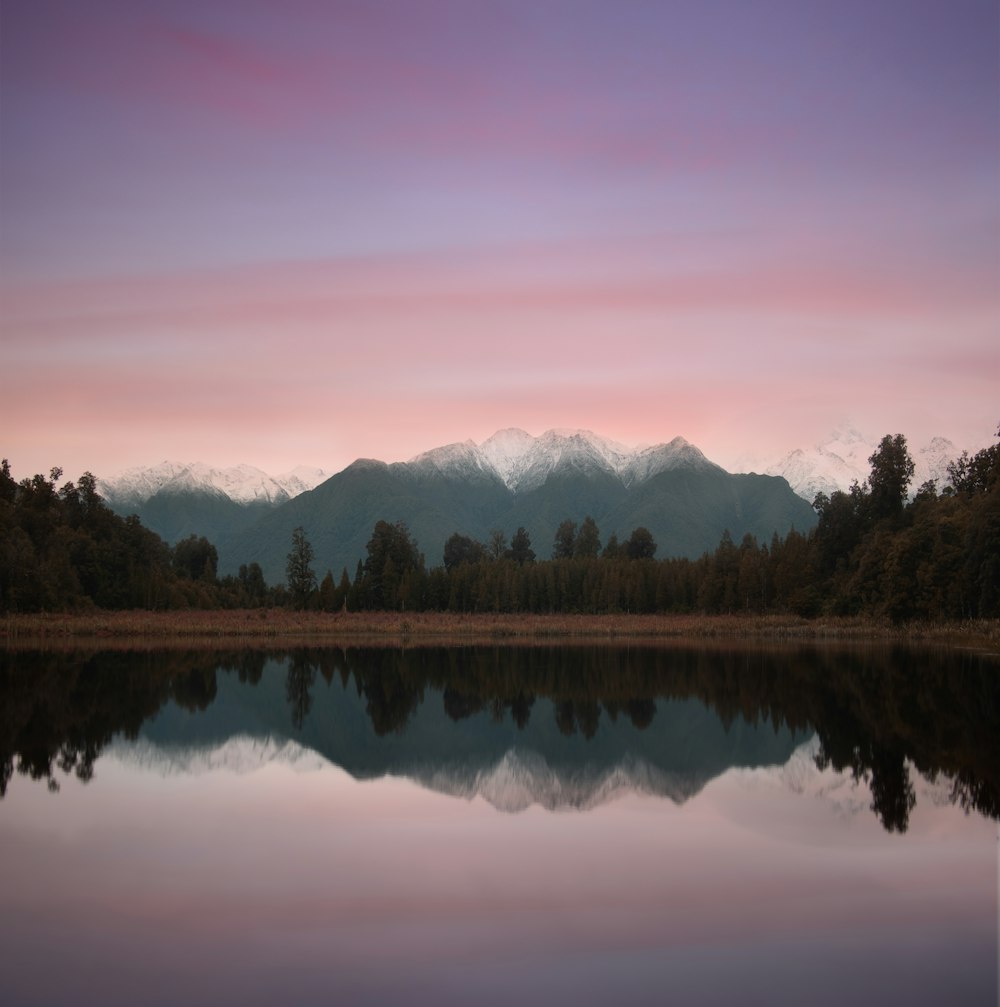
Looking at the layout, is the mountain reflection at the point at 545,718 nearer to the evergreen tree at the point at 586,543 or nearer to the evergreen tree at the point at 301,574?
the evergreen tree at the point at 301,574

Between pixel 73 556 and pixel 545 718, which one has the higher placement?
pixel 73 556

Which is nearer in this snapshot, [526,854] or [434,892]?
[434,892]

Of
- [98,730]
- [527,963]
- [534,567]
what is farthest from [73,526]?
[527,963]

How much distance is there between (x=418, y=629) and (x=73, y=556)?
3488cm

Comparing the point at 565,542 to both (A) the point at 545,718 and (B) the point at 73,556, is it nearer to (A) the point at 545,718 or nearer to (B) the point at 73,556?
(B) the point at 73,556

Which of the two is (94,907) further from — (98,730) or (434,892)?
(98,730)

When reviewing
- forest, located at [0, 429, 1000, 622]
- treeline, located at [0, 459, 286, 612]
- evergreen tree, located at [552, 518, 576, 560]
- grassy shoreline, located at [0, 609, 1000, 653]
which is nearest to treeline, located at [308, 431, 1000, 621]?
forest, located at [0, 429, 1000, 622]

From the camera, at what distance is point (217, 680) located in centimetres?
4166

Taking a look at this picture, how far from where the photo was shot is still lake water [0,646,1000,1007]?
973cm

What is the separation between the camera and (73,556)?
315ft

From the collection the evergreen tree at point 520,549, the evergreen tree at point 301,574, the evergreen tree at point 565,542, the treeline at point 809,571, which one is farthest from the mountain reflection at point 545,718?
the evergreen tree at point 520,549

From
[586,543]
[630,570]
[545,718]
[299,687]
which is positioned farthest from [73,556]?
[586,543]

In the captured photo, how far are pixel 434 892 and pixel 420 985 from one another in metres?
3.04

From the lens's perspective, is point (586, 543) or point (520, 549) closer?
point (586, 543)
